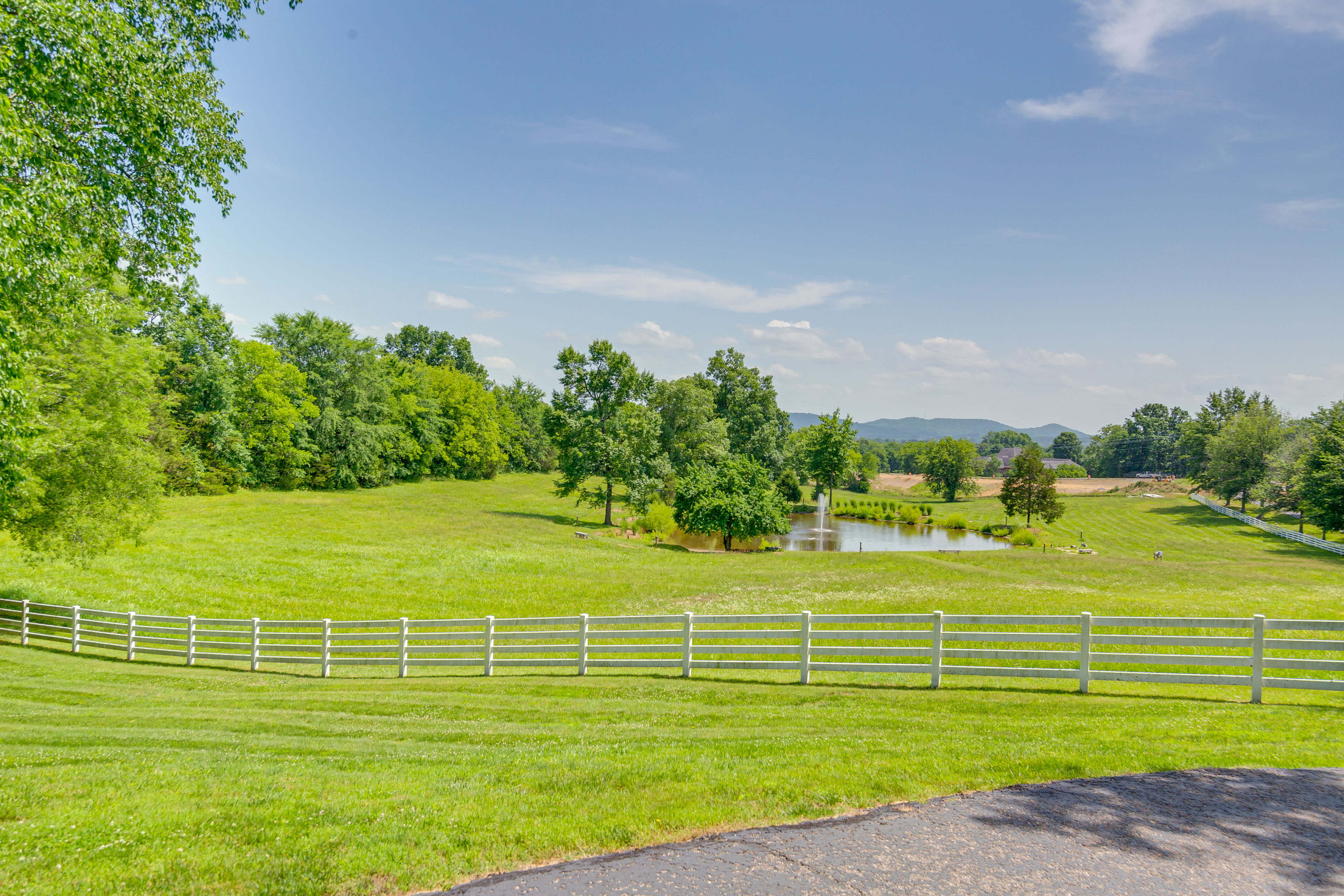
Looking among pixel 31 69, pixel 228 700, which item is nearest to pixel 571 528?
pixel 228 700

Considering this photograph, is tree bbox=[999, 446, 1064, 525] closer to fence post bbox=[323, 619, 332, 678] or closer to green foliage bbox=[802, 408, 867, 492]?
green foliage bbox=[802, 408, 867, 492]

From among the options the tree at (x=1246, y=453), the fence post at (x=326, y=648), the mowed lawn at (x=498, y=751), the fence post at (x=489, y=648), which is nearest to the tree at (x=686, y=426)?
the mowed lawn at (x=498, y=751)

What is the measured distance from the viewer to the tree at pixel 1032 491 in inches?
2168

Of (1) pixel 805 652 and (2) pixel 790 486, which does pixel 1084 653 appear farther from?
(2) pixel 790 486

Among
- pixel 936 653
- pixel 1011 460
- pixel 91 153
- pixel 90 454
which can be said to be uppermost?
pixel 91 153

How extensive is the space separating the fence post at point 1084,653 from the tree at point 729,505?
32.4m

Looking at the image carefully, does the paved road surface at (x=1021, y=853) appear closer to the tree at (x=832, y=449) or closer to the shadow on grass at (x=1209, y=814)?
the shadow on grass at (x=1209, y=814)

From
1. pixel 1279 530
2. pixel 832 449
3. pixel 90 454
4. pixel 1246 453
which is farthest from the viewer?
pixel 832 449

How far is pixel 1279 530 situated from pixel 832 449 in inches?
1505

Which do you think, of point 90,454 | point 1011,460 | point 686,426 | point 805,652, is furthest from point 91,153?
point 1011,460

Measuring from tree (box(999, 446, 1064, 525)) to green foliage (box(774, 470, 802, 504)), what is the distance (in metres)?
24.4

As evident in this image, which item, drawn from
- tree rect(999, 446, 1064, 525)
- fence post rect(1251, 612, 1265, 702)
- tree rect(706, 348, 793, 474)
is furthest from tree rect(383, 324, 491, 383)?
fence post rect(1251, 612, 1265, 702)

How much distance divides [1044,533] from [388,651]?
5786cm

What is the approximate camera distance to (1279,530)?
54.3 meters
